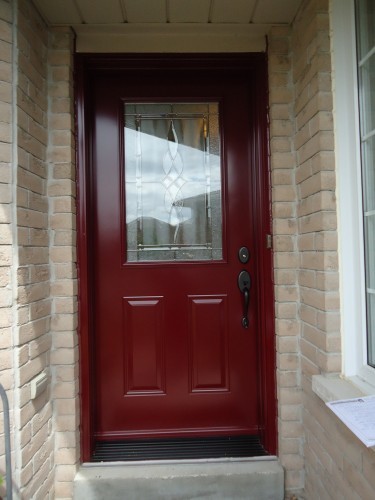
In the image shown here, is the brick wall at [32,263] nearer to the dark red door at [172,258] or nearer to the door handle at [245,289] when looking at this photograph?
the dark red door at [172,258]

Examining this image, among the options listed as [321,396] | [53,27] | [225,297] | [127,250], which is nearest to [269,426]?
[321,396]

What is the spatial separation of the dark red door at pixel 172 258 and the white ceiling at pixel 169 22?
0.17 m

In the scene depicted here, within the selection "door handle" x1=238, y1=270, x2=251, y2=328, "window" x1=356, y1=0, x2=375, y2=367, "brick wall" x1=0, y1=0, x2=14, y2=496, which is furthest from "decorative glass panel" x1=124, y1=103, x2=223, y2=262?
"window" x1=356, y1=0, x2=375, y2=367

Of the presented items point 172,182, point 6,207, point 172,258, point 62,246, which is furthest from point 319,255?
point 6,207

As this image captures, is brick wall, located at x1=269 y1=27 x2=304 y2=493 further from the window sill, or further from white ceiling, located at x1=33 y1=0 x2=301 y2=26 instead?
the window sill

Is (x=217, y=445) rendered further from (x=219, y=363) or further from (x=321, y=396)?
(x=321, y=396)

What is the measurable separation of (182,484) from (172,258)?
4.08 feet

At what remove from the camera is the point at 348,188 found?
159 cm

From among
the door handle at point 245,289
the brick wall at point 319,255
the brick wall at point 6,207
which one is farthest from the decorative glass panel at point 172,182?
the brick wall at point 6,207

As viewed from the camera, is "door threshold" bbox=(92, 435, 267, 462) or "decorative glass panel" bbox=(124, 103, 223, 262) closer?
"door threshold" bbox=(92, 435, 267, 462)

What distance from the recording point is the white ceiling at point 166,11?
1.72 metres

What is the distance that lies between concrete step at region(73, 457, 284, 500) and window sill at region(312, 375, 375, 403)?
2.06 feet

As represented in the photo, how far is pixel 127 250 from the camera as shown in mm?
2082

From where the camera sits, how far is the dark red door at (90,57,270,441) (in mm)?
2055
